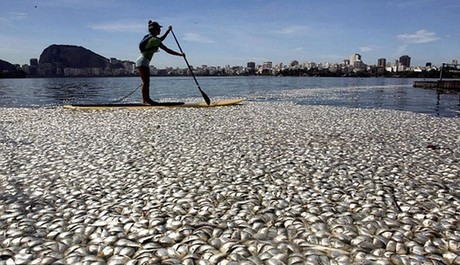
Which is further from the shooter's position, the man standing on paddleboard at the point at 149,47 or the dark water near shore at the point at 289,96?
the dark water near shore at the point at 289,96

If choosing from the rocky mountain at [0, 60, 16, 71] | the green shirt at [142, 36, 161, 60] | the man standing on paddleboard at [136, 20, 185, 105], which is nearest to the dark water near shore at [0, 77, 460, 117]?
the man standing on paddleboard at [136, 20, 185, 105]

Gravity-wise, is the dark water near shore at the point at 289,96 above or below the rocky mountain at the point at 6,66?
below

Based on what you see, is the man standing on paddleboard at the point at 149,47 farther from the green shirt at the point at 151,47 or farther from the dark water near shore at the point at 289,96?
the dark water near shore at the point at 289,96

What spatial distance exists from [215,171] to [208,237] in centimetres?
302

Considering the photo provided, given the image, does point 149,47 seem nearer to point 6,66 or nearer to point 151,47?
point 151,47

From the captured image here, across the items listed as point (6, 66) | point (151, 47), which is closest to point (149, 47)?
point (151, 47)

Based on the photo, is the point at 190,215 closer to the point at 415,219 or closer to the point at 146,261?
the point at 146,261

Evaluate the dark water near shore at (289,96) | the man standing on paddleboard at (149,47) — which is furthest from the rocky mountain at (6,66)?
the man standing on paddleboard at (149,47)

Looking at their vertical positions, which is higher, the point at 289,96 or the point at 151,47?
the point at 151,47

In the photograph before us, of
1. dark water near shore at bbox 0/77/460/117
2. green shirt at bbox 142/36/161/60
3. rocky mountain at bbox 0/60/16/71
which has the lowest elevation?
dark water near shore at bbox 0/77/460/117

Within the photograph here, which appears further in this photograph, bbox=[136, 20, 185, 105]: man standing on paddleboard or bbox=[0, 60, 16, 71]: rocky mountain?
bbox=[0, 60, 16, 71]: rocky mountain

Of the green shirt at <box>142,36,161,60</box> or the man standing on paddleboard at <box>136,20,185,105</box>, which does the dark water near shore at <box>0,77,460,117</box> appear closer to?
the man standing on paddleboard at <box>136,20,185,105</box>

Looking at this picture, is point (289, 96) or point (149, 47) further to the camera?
point (289, 96)

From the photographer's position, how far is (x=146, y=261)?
149 inches
